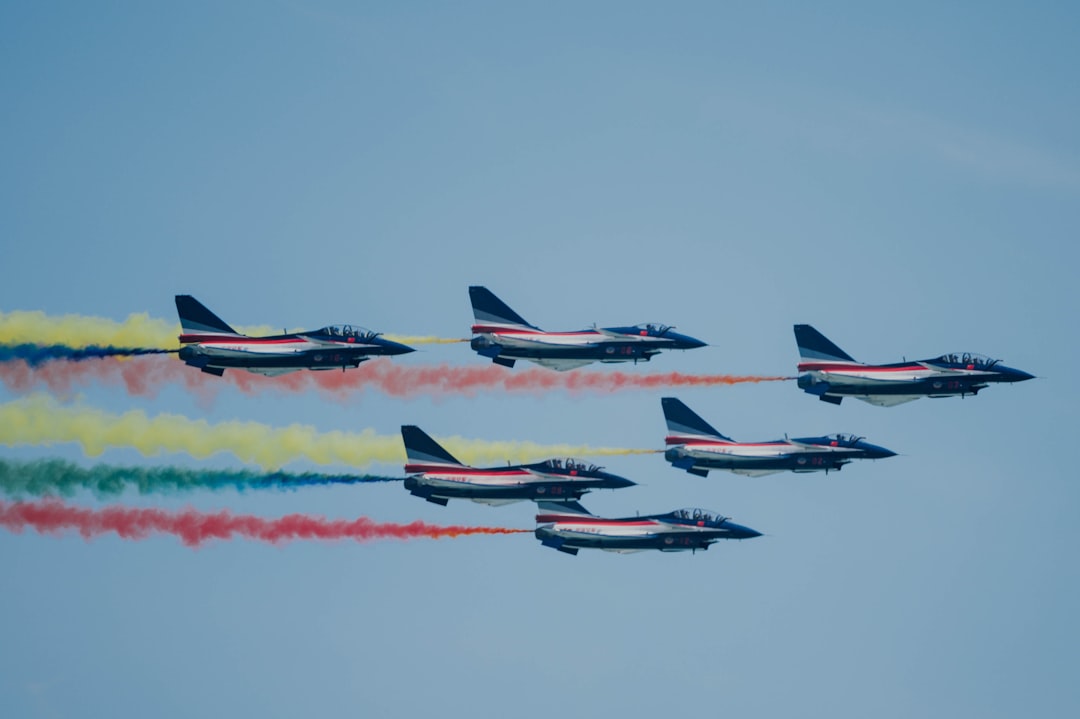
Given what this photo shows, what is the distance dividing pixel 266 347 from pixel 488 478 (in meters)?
14.5

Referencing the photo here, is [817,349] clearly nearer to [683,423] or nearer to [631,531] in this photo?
[683,423]

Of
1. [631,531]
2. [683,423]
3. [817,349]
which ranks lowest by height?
[631,531]

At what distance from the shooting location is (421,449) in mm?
116000

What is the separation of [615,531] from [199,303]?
90.1ft

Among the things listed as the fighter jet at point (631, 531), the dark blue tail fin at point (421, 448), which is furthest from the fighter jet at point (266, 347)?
the fighter jet at point (631, 531)

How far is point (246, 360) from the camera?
11262 cm

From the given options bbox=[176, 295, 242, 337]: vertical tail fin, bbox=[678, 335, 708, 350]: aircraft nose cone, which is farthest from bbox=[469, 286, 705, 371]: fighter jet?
bbox=[176, 295, 242, 337]: vertical tail fin

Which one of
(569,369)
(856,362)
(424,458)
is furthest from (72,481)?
(856,362)

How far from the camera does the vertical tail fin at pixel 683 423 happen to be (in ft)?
397

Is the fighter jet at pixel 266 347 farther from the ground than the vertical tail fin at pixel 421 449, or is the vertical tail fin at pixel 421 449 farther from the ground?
the fighter jet at pixel 266 347

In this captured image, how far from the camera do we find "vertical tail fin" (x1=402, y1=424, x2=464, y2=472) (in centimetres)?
11581

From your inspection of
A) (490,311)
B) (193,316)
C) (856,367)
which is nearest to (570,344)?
(490,311)

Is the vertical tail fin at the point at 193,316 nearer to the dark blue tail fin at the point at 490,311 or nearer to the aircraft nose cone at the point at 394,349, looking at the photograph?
the aircraft nose cone at the point at 394,349

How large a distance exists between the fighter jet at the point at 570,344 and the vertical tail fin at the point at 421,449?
19.7 ft
